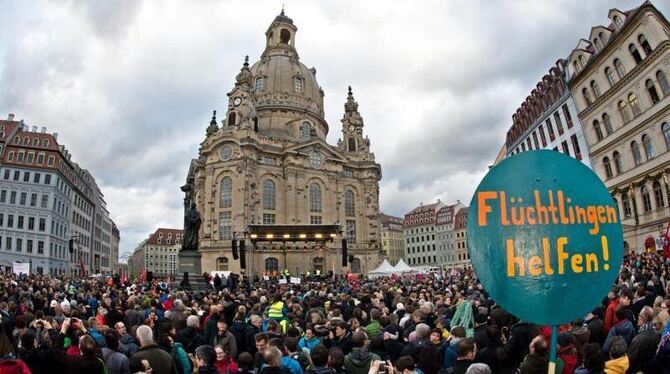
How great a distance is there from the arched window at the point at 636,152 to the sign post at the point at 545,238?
33662mm

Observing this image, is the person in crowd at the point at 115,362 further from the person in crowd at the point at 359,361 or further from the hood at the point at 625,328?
the hood at the point at 625,328

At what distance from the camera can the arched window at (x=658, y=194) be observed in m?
29.0

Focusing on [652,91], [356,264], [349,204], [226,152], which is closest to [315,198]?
[349,204]

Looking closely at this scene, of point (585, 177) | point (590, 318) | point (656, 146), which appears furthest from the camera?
point (656, 146)

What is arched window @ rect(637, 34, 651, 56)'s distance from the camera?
2911 centimetres

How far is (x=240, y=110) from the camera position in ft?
201

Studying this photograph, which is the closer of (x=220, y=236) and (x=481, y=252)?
(x=481, y=252)

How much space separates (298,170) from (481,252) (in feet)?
191

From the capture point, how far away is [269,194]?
60.1 metres

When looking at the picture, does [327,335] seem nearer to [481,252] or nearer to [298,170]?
[481,252]

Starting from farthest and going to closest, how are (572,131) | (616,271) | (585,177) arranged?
(572,131), (585,177), (616,271)

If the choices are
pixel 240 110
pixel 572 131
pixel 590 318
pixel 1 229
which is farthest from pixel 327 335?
pixel 1 229

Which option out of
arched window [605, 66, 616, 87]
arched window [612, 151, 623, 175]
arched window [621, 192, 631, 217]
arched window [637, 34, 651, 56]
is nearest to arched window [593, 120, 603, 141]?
arched window [612, 151, 623, 175]

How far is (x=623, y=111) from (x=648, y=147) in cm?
369
